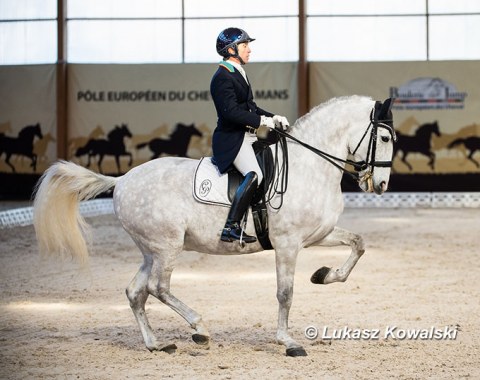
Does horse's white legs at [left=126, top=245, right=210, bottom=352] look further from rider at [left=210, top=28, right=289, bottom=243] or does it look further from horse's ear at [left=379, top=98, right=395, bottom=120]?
horse's ear at [left=379, top=98, right=395, bottom=120]

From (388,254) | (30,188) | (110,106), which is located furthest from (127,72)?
(388,254)

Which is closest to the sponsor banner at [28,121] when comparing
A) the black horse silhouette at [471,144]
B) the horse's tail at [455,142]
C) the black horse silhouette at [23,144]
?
the black horse silhouette at [23,144]

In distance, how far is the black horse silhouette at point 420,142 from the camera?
19.8 m

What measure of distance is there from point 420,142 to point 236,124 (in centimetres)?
1446

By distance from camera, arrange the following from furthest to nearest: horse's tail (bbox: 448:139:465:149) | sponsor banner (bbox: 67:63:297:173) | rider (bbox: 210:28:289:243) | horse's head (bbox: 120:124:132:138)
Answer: horse's head (bbox: 120:124:132:138)
sponsor banner (bbox: 67:63:297:173)
horse's tail (bbox: 448:139:465:149)
rider (bbox: 210:28:289:243)

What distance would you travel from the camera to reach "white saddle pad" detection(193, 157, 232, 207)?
233 inches

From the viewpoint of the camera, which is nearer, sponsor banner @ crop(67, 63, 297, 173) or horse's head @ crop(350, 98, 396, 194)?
horse's head @ crop(350, 98, 396, 194)

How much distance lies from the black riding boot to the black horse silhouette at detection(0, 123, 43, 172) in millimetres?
15236

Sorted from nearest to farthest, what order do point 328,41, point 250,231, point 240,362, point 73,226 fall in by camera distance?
1. point 240,362
2. point 250,231
3. point 73,226
4. point 328,41

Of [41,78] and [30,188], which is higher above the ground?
[41,78]

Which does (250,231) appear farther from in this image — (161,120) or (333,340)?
(161,120)

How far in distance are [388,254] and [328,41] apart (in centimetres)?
954

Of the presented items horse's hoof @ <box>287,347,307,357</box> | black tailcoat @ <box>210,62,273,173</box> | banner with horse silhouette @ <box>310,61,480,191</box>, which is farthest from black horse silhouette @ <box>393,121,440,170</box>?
horse's hoof @ <box>287,347,307,357</box>

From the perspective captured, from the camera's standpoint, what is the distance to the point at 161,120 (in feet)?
66.7
